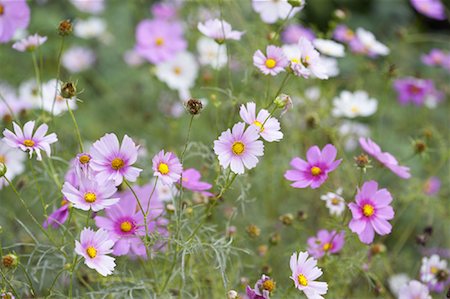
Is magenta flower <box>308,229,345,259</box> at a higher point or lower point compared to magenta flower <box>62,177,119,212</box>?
lower

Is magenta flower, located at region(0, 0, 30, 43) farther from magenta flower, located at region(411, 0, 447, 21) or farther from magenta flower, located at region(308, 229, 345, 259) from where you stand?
magenta flower, located at region(411, 0, 447, 21)

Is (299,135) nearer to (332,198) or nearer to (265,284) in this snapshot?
(332,198)

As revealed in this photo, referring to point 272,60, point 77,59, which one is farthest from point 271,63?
point 77,59

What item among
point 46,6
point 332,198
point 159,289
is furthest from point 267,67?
point 46,6

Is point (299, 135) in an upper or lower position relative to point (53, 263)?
lower

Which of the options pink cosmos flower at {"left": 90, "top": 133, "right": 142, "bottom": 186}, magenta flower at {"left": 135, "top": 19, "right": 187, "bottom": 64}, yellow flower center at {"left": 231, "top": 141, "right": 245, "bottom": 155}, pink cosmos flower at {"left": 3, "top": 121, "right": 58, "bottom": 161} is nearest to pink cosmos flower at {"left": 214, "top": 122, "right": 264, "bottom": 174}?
yellow flower center at {"left": 231, "top": 141, "right": 245, "bottom": 155}

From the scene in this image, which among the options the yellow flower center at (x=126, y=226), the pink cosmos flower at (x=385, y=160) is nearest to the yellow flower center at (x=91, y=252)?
the yellow flower center at (x=126, y=226)
